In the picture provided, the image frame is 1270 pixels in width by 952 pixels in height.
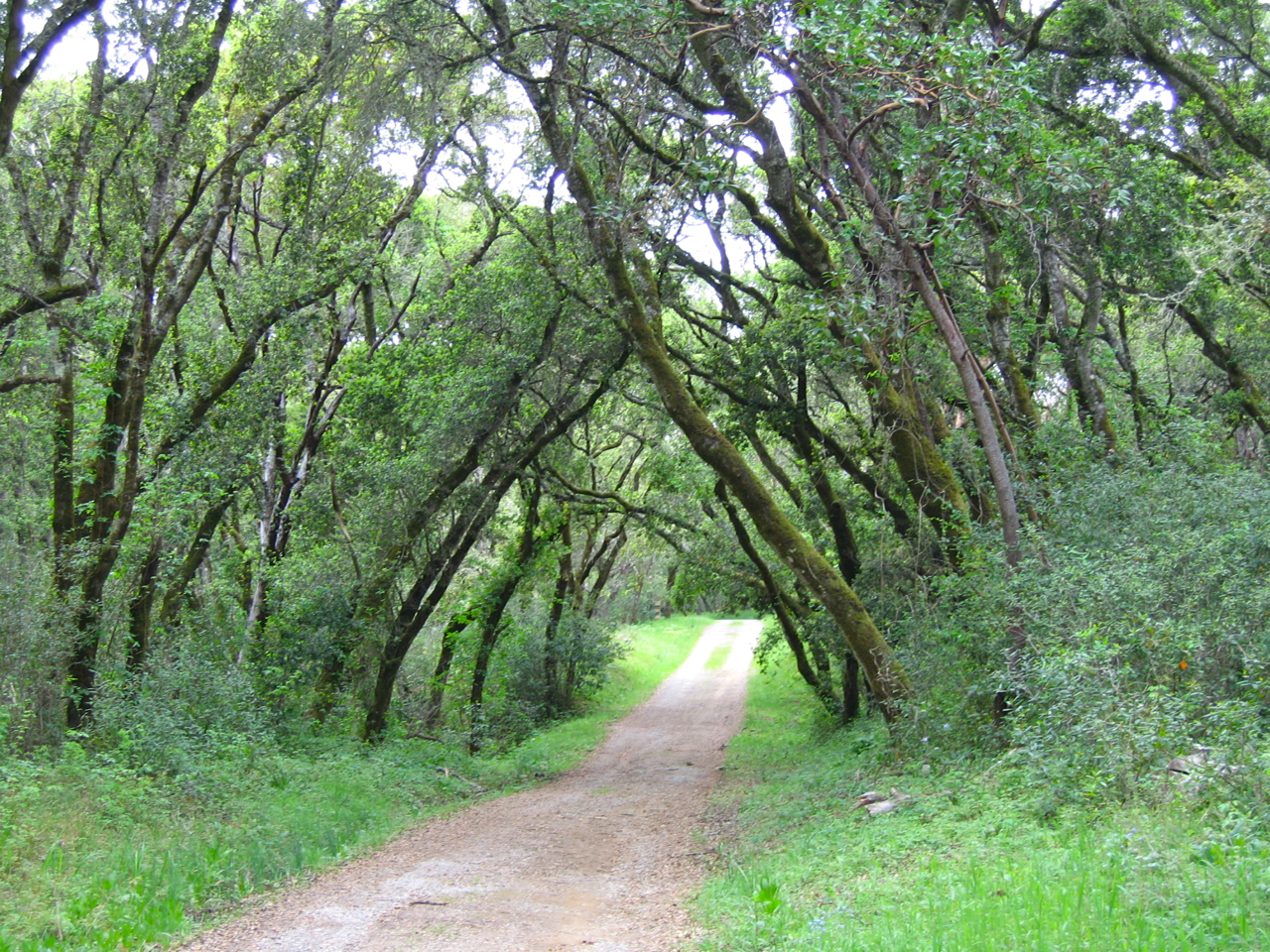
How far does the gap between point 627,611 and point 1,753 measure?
32.0m

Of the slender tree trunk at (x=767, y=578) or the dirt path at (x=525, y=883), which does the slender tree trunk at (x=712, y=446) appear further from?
the slender tree trunk at (x=767, y=578)

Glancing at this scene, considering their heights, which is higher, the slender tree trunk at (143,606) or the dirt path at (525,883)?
the slender tree trunk at (143,606)

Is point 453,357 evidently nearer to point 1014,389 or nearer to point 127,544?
point 127,544

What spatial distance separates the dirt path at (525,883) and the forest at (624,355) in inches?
67.9

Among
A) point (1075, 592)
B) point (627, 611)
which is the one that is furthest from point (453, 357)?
point (627, 611)

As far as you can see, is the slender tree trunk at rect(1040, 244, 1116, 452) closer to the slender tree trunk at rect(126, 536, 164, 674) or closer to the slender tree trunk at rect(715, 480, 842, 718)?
the slender tree trunk at rect(715, 480, 842, 718)

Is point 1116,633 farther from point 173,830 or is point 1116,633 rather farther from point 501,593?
point 501,593

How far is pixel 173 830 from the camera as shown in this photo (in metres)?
7.66

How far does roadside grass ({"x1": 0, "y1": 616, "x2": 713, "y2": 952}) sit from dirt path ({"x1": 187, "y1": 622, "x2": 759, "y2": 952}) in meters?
0.40

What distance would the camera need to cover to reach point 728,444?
432 inches

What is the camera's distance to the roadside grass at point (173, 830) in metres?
5.95

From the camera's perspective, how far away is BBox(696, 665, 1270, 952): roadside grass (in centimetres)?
413

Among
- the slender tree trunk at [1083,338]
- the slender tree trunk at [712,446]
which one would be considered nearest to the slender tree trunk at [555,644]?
the slender tree trunk at [712,446]

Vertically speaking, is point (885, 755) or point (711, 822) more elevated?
point (885, 755)
